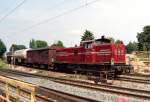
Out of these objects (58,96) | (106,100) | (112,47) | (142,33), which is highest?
(142,33)

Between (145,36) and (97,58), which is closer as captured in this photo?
(97,58)

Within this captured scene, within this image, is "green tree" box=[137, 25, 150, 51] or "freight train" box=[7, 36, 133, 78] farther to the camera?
"green tree" box=[137, 25, 150, 51]

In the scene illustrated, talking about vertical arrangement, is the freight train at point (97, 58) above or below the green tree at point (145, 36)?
below

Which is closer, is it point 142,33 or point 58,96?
point 58,96

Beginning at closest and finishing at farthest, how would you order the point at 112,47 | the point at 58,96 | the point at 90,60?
the point at 58,96 → the point at 112,47 → the point at 90,60

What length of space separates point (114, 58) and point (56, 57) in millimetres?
12920

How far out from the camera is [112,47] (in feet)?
84.9

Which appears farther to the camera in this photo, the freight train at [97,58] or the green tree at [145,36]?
the green tree at [145,36]

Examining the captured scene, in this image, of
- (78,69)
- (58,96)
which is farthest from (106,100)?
(78,69)

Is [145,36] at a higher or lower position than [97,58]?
higher

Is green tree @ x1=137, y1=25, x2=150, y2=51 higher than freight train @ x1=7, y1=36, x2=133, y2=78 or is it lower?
higher

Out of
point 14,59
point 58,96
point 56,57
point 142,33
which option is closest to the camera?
point 58,96

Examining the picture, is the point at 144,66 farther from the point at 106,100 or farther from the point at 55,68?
the point at 106,100

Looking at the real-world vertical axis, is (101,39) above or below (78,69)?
above
